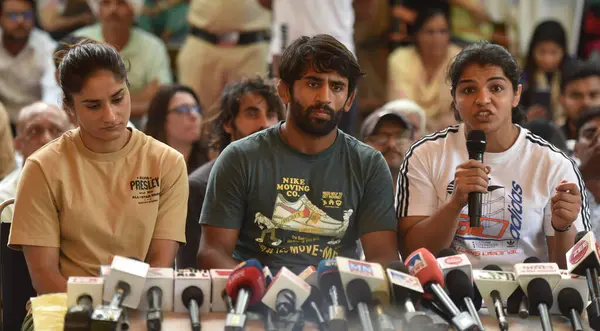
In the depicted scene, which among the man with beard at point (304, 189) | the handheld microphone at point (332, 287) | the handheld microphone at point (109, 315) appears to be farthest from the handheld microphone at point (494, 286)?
the handheld microphone at point (109, 315)

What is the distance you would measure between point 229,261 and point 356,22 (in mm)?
4019

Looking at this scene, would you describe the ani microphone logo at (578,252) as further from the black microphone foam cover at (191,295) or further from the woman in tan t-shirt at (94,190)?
the woman in tan t-shirt at (94,190)

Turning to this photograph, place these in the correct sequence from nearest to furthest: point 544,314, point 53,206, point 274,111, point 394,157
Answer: point 544,314
point 53,206
point 274,111
point 394,157

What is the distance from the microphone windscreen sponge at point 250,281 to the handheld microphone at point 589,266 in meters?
0.85

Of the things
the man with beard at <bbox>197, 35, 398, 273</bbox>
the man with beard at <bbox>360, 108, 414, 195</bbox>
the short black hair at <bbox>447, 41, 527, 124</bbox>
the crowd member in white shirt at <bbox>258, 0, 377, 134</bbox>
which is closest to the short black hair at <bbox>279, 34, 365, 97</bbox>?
the man with beard at <bbox>197, 35, 398, 273</bbox>

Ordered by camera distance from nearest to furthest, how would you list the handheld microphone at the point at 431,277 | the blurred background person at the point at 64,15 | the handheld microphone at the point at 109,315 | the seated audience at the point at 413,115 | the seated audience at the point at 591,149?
the handheld microphone at the point at 109,315 → the handheld microphone at the point at 431,277 → the seated audience at the point at 591,149 → the seated audience at the point at 413,115 → the blurred background person at the point at 64,15

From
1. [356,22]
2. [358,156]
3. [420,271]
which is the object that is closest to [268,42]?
[356,22]

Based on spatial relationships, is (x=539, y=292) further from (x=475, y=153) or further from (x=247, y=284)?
(x=247, y=284)

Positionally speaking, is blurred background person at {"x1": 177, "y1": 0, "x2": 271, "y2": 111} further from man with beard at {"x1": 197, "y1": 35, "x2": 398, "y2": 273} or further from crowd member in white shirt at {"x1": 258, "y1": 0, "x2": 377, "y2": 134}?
man with beard at {"x1": 197, "y1": 35, "x2": 398, "y2": 273}

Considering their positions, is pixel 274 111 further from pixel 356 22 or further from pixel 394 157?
pixel 356 22

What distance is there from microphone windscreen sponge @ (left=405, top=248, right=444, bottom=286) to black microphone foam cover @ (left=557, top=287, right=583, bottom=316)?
0.35 meters

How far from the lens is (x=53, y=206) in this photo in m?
2.93

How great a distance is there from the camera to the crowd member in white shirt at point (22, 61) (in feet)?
20.0

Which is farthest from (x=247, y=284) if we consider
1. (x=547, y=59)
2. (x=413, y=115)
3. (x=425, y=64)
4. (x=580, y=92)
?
(x=547, y=59)
